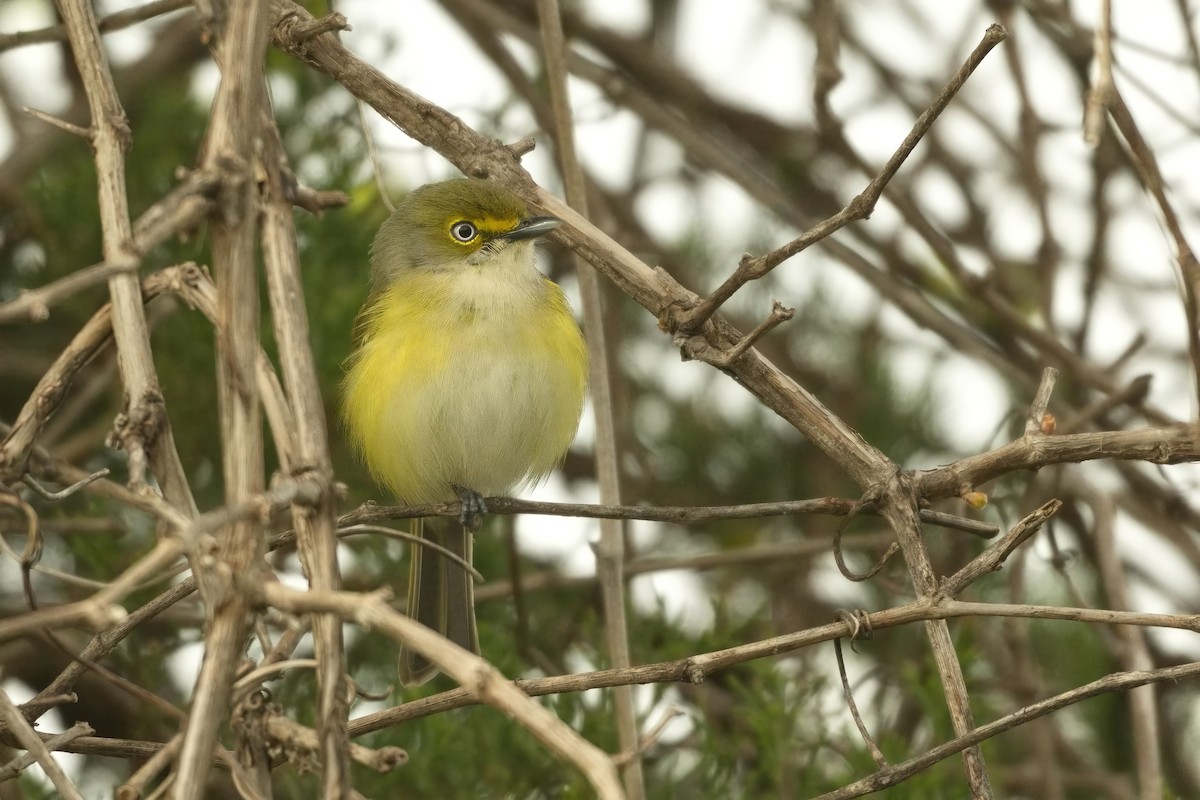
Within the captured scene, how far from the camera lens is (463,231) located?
190 inches

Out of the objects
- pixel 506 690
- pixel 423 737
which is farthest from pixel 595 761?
pixel 423 737

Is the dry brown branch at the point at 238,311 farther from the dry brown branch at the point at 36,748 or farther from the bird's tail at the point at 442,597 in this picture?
the bird's tail at the point at 442,597

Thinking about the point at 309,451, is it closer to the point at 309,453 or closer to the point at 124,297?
the point at 309,453

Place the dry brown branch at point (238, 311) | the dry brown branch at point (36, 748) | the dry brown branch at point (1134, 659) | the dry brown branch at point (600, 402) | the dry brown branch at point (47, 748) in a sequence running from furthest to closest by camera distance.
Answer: the dry brown branch at point (600, 402), the dry brown branch at point (1134, 659), the dry brown branch at point (47, 748), the dry brown branch at point (36, 748), the dry brown branch at point (238, 311)

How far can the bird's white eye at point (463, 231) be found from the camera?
4.80 metres

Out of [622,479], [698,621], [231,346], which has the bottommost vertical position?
[231,346]

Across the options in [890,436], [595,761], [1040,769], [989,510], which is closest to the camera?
[595,761]

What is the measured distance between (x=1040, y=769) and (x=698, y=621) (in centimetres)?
137

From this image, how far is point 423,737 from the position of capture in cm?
424

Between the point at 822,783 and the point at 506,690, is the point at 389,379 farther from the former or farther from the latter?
the point at 506,690

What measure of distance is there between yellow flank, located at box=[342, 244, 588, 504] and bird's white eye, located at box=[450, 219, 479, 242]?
0.15m

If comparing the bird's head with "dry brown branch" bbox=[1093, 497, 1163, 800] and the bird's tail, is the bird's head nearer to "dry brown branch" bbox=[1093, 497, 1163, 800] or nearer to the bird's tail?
the bird's tail

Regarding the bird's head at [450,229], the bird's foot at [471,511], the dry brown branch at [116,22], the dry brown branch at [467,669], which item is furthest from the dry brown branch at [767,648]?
the bird's head at [450,229]

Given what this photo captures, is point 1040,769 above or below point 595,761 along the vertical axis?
above
